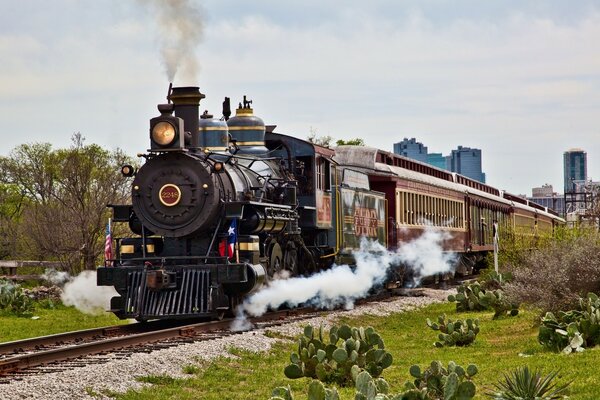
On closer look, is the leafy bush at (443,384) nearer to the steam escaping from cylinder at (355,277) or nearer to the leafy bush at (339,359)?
the leafy bush at (339,359)

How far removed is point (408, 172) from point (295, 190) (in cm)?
1194

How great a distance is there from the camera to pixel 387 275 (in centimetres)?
2983

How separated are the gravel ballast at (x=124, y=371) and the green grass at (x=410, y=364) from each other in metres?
0.25

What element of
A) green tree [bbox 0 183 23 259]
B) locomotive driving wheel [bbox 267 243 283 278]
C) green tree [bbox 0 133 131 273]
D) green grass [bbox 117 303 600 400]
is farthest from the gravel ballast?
green tree [bbox 0 183 23 259]

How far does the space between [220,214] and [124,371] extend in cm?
716

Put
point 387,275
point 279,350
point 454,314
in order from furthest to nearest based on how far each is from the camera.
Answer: point 387,275, point 454,314, point 279,350

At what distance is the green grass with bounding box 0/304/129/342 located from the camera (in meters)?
20.2

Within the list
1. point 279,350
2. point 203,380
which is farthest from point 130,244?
point 203,380

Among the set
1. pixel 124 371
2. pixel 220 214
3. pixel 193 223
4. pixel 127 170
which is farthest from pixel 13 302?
pixel 124 371

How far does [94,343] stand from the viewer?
14.9 meters

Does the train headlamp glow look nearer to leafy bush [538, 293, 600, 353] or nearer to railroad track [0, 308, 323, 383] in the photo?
railroad track [0, 308, 323, 383]

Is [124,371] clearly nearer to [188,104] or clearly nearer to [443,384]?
[443,384]

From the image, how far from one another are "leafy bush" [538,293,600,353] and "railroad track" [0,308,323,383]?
532 cm

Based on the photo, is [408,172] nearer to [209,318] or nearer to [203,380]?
[209,318]
